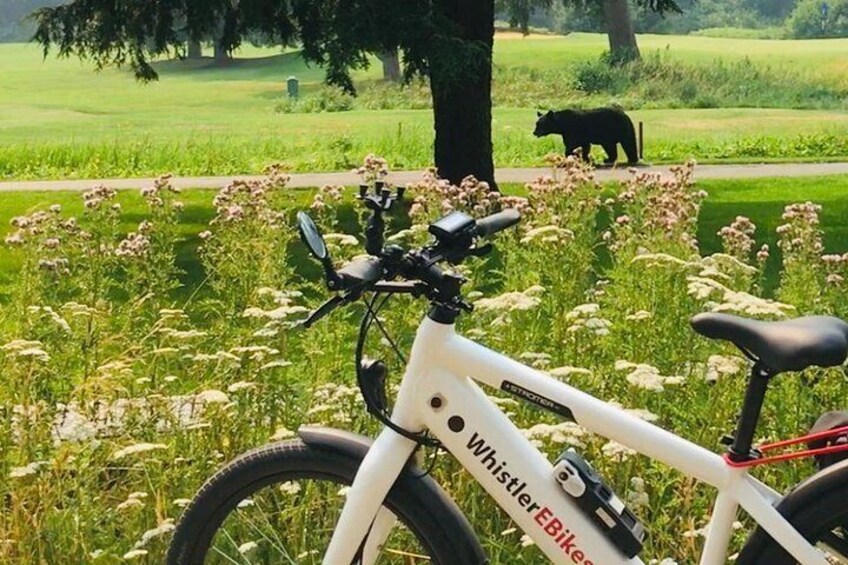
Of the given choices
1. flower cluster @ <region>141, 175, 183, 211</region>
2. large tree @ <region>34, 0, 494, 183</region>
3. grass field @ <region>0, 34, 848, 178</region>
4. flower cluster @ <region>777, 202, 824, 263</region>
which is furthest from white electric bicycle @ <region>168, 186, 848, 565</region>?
grass field @ <region>0, 34, 848, 178</region>

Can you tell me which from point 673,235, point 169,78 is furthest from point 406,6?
point 169,78

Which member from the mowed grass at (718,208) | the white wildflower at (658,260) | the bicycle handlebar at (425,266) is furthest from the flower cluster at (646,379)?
the mowed grass at (718,208)

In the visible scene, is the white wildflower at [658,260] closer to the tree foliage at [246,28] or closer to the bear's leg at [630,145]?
the tree foliage at [246,28]

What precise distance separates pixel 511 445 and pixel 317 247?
0.62 metres

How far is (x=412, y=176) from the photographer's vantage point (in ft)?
64.2

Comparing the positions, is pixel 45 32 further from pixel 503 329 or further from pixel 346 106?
pixel 346 106

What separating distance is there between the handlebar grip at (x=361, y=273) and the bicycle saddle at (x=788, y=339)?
638mm

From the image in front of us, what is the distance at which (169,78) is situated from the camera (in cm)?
6312

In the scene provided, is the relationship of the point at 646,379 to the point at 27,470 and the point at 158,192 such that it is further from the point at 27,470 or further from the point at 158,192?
the point at 158,192

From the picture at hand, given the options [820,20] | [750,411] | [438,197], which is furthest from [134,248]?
[820,20]

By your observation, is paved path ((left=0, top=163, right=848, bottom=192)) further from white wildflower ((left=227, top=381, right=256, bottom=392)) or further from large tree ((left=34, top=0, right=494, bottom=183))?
white wildflower ((left=227, top=381, right=256, bottom=392))

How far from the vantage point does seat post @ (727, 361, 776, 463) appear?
2609mm

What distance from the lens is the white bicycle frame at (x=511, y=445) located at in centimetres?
271

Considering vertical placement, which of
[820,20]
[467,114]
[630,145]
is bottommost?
[630,145]
